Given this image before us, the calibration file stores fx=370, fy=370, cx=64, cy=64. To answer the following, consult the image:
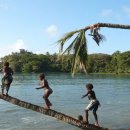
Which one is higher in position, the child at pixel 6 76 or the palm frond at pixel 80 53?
the palm frond at pixel 80 53

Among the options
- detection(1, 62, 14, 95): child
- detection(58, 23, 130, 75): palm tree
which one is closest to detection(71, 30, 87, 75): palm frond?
detection(58, 23, 130, 75): palm tree

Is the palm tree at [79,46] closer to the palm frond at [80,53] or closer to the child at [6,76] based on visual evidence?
the palm frond at [80,53]

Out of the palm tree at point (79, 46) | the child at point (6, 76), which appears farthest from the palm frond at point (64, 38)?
the child at point (6, 76)

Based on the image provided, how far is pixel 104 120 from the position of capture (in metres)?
31.7

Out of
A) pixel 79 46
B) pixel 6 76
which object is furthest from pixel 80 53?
pixel 6 76

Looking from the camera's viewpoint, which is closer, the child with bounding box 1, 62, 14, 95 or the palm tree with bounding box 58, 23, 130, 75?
the palm tree with bounding box 58, 23, 130, 75

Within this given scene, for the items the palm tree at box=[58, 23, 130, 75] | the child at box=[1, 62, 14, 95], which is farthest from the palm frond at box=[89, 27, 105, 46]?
the child at box=[1, 62, 14, 95]

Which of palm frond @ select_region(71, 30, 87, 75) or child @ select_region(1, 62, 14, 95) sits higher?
palm frond @ select_region(71, 30, 87, 75)

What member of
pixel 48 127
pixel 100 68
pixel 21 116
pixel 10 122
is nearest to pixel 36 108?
pixel 48 127

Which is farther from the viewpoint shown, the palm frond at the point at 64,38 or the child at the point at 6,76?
the child at the point at 6,76

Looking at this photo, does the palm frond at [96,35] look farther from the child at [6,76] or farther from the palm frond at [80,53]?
the child at [6,76]

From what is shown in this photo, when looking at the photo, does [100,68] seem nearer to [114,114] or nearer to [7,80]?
[114,114]

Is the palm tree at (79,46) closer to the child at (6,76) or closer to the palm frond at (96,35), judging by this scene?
the palm frond at (96,35)

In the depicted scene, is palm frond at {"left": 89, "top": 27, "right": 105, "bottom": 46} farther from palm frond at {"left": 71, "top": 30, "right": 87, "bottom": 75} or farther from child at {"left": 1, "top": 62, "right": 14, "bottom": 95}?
child at {"left": 1, "top": 62, "right": 14, "bottom": 95}
